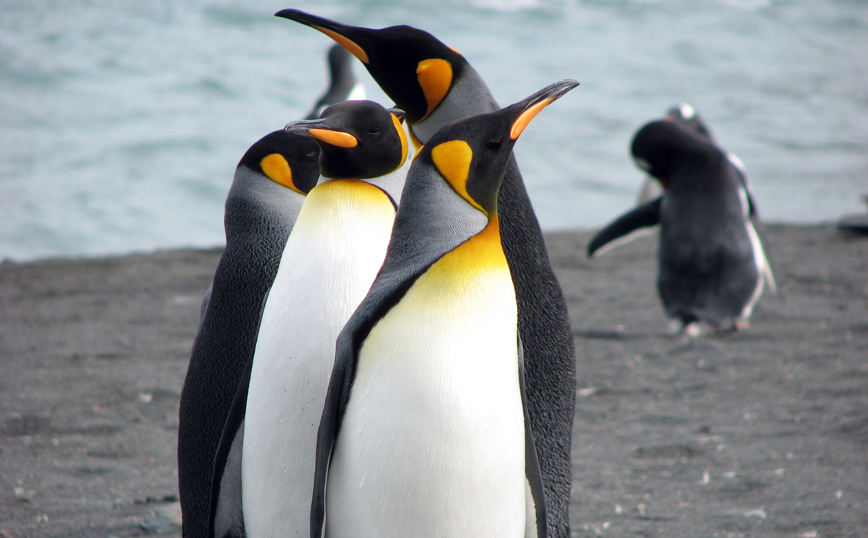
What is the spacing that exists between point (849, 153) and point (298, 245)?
13.5 m

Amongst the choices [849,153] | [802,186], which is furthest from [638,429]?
[849,153]

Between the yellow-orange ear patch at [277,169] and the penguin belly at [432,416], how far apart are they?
0.68m

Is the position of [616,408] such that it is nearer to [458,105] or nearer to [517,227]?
[517,227]

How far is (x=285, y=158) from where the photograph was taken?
7.14 feet

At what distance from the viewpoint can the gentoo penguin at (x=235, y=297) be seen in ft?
7.00

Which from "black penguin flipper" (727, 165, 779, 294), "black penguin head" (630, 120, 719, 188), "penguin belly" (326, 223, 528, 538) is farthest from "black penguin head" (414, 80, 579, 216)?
"black penguin flipper" (727, 165, 779, 294)

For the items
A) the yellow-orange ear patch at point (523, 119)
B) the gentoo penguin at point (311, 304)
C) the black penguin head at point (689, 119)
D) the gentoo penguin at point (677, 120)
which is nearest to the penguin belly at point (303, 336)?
the gentoo penguin at point (311, 304)

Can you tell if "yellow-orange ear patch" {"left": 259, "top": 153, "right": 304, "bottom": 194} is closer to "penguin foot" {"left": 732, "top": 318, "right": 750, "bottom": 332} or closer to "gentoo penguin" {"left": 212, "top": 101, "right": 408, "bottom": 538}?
"gentoo penguin" {"left": 212, "top": 101, "right": 408, "bottom": 538}

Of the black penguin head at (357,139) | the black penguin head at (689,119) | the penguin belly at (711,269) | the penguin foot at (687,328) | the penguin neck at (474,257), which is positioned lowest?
the penguin foot at (687,328)

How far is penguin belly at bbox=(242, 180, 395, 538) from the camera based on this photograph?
187cm

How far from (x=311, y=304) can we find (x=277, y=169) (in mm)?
484

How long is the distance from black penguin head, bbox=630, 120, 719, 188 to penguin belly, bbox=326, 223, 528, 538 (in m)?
3.52

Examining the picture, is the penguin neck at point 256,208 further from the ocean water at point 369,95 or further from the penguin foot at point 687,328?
the ocean water at point 369,95

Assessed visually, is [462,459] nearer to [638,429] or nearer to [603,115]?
[638,429]
